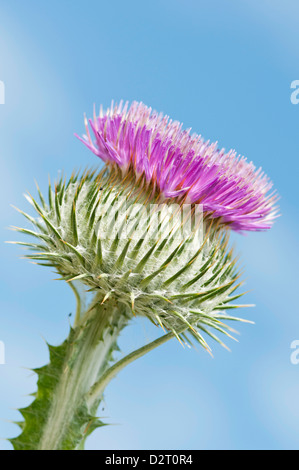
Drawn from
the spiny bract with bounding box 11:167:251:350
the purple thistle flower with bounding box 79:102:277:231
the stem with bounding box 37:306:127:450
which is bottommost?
the stem with bounding box 37:306:127:450

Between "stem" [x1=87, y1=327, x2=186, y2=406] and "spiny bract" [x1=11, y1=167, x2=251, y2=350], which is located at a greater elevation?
"spiny bract" [x1=11, y1=167, x2=251, y2=350]

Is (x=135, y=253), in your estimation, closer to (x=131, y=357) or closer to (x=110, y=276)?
(x=110, y=276)

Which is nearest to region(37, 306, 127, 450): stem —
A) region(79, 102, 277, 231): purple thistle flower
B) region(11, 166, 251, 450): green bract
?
region(11, 166, 251, 450): green bract

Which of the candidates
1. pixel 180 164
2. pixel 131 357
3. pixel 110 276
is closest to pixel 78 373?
pixel 131 357

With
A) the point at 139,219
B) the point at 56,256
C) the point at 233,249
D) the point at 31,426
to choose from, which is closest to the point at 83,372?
the point at 31,426

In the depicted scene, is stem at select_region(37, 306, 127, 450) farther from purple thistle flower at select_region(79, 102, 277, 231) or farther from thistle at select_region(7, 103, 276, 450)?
purple thistle flower at select_region(79, 102, 277, 231)
